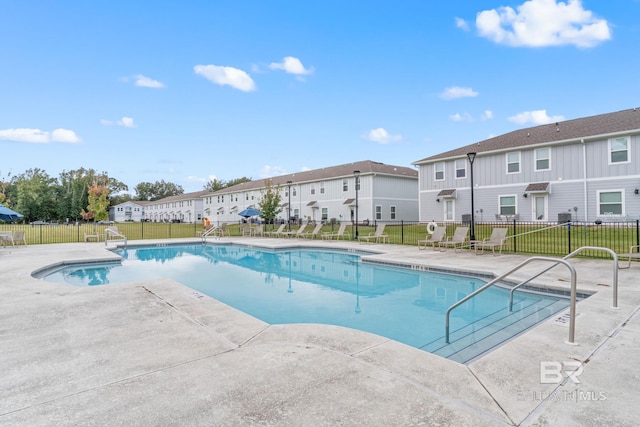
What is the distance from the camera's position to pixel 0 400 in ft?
8.41

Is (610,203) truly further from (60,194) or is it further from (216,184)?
(60,194)

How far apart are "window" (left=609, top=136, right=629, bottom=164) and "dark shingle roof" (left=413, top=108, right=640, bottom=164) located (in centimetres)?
61

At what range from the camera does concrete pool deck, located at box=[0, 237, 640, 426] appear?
232cm

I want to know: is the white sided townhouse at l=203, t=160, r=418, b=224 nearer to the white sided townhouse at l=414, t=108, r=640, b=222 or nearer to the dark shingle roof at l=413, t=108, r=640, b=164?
the white sided townhouse at l=414, t=108, r=640, b=222

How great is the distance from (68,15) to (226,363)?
16.8 meters

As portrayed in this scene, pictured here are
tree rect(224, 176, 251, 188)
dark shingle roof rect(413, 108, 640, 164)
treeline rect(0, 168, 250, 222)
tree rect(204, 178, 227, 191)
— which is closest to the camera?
dark shingle roof rect(413, 108, 640, 164)

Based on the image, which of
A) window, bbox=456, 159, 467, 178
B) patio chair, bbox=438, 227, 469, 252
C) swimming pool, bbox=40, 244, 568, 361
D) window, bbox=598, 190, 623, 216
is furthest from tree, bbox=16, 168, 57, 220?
window, bbox=598, 190, 623, 216

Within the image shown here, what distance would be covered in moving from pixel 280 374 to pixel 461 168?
2305cm

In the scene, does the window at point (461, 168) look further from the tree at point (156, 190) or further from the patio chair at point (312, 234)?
the tree at point (156, 190)

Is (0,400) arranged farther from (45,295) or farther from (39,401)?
(45,295)

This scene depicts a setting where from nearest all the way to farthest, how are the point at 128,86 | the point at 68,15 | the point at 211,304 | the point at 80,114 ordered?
1. the point at 211,304
2. the point at 68,15
3. the point at 128,86
4. the point at 80,114

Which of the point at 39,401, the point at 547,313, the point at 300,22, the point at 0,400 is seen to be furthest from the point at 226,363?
the point at 300,22

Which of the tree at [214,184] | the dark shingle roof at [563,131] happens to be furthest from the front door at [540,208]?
the tree at [214,184]

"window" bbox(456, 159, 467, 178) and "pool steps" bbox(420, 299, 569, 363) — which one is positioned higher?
"window" bbox(456, 159, 467, 178)
